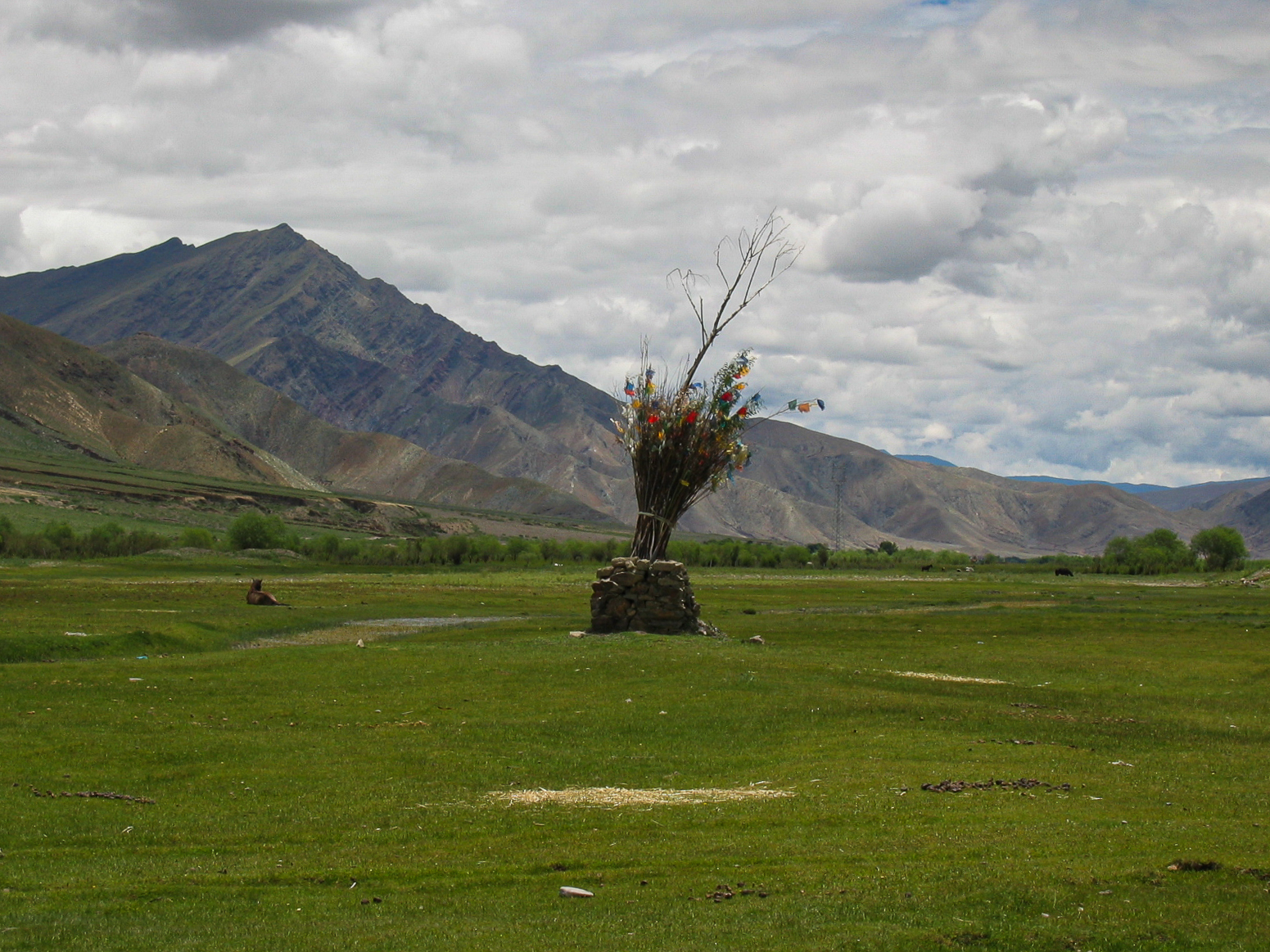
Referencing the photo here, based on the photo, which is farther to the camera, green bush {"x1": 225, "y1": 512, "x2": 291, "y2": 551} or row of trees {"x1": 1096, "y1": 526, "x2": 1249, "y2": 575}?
row of trees {"x1": 1096, "y1": 526, "x2": 1249, "y2": 575}

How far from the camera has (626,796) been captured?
1711 centimetres

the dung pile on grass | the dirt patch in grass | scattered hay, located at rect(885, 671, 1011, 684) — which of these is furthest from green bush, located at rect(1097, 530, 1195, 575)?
the dung pile on grass

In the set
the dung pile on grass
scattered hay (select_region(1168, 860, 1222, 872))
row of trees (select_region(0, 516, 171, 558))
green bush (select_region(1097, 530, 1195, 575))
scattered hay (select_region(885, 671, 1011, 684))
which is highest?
green bush (select_region(1097, 530, 1195, 575))

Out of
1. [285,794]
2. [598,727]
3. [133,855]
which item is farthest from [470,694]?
[133,855]

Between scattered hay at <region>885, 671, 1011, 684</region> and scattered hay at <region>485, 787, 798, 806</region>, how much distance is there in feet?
53.4

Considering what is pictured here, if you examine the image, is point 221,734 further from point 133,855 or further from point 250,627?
point 250,627

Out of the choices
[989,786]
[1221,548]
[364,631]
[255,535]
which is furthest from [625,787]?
[1221,548]

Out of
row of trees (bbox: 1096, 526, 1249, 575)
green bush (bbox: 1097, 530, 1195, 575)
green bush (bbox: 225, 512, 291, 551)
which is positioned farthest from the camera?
green bush (bbox: 1097, 530, 1195, 575)

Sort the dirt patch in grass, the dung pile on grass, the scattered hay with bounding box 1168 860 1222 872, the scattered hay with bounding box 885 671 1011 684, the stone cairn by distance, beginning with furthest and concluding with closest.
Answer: the dirt patch in grass, the stone cairn, the scattered hay with bounding box 885 671 1011 684, the dung pile on grass, the scattered hay with bounding box 1168 860 1222 872

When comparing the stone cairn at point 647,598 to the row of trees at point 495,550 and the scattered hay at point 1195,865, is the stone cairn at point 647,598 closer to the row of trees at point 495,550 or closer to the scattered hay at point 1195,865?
the scattered hay at point 1195,865

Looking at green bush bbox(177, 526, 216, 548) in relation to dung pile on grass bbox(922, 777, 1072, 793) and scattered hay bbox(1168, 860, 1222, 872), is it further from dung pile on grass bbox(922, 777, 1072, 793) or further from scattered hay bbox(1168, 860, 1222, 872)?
scattered hay bbox(1168, 860, 1222, 872)

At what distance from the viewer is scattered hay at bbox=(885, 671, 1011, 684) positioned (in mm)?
32469

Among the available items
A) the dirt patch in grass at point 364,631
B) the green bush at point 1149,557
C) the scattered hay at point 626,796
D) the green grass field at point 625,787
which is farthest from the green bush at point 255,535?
the scattered hay at point 626,796

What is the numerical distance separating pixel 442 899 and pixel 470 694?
1690cm
